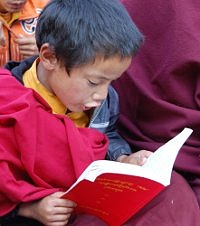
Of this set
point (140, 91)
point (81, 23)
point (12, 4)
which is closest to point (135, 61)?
point (140, 91)

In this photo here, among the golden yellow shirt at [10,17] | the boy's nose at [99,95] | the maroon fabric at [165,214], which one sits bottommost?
the maroon fabric at [165,214]

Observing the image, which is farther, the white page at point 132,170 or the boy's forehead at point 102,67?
the boy's forehead at point 102,67

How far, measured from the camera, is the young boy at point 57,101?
3.96 feet

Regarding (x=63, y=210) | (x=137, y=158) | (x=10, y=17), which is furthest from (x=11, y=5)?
(x=63, y=210)

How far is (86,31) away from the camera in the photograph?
1274mm

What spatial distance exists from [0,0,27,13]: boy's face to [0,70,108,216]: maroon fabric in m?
0.64

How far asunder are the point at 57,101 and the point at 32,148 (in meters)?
0.21

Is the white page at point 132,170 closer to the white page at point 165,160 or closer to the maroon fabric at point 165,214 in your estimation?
the white page at point 165,160

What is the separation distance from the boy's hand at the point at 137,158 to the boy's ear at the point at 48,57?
1.06ft

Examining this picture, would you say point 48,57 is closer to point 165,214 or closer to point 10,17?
point 165,214

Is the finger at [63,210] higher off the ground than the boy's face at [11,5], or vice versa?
the boy's face at [11,5]

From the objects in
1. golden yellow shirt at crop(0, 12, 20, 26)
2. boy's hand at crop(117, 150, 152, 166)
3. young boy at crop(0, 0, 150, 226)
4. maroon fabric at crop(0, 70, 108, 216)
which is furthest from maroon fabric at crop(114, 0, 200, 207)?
golden yellow shirt at crop(0, 12, 20, 26)

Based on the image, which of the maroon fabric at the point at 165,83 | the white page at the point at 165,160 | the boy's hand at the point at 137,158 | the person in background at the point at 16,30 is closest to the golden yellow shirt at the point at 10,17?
the person in background at the point at 16,30

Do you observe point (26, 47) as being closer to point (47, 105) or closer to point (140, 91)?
point (140, 91)
